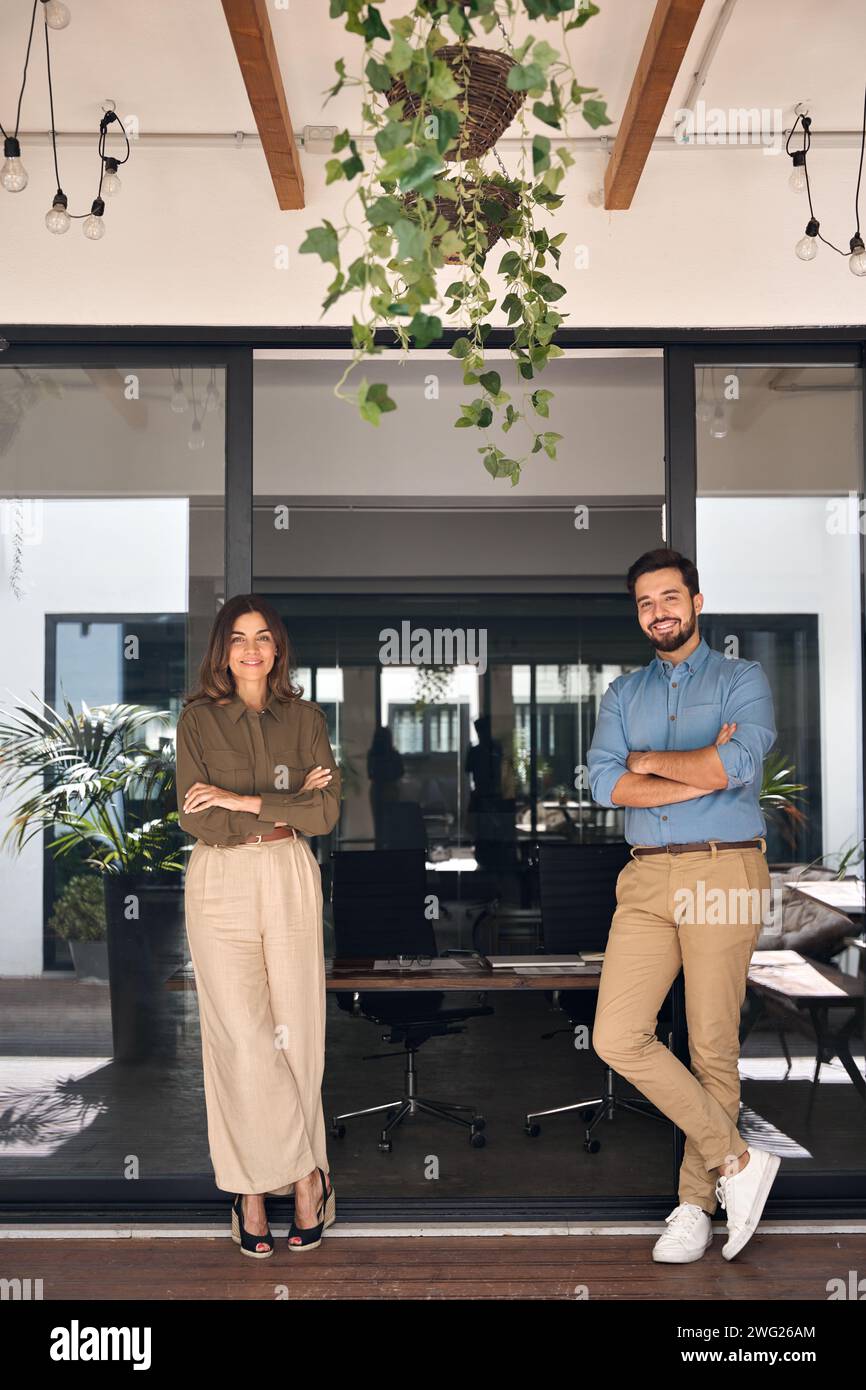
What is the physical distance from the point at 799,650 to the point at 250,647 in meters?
1.90

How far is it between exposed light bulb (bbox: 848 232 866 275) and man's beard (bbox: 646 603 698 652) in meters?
1.16

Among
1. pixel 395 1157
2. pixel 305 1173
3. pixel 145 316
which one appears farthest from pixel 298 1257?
pixel 145 316

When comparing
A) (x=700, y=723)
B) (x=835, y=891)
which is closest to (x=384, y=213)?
(x=700, y=723)

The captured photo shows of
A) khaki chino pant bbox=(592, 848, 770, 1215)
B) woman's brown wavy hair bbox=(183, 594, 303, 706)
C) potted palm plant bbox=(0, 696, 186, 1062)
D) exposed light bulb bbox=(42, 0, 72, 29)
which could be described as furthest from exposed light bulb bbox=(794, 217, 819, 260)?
potted palm plant bbox=(0, 696, 186, 1062)

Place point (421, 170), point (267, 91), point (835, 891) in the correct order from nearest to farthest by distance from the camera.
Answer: point (421, 170) → point (267, 91) → point (835, 891)

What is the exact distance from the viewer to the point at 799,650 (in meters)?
4.06

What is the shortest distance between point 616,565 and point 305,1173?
5.61 m

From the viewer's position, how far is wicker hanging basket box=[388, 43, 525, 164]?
2494 mm

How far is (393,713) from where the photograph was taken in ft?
27.1

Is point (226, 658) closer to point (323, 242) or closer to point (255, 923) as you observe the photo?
point (255, 923)

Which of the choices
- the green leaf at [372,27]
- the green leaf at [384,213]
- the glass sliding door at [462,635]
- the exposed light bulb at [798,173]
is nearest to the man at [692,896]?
the exposed light bulb at [798,173]

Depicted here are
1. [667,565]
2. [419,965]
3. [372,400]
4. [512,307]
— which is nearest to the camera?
[372,400]

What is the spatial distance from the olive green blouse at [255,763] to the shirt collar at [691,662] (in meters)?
1.04

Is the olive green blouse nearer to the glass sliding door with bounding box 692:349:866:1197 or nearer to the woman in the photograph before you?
the woman
